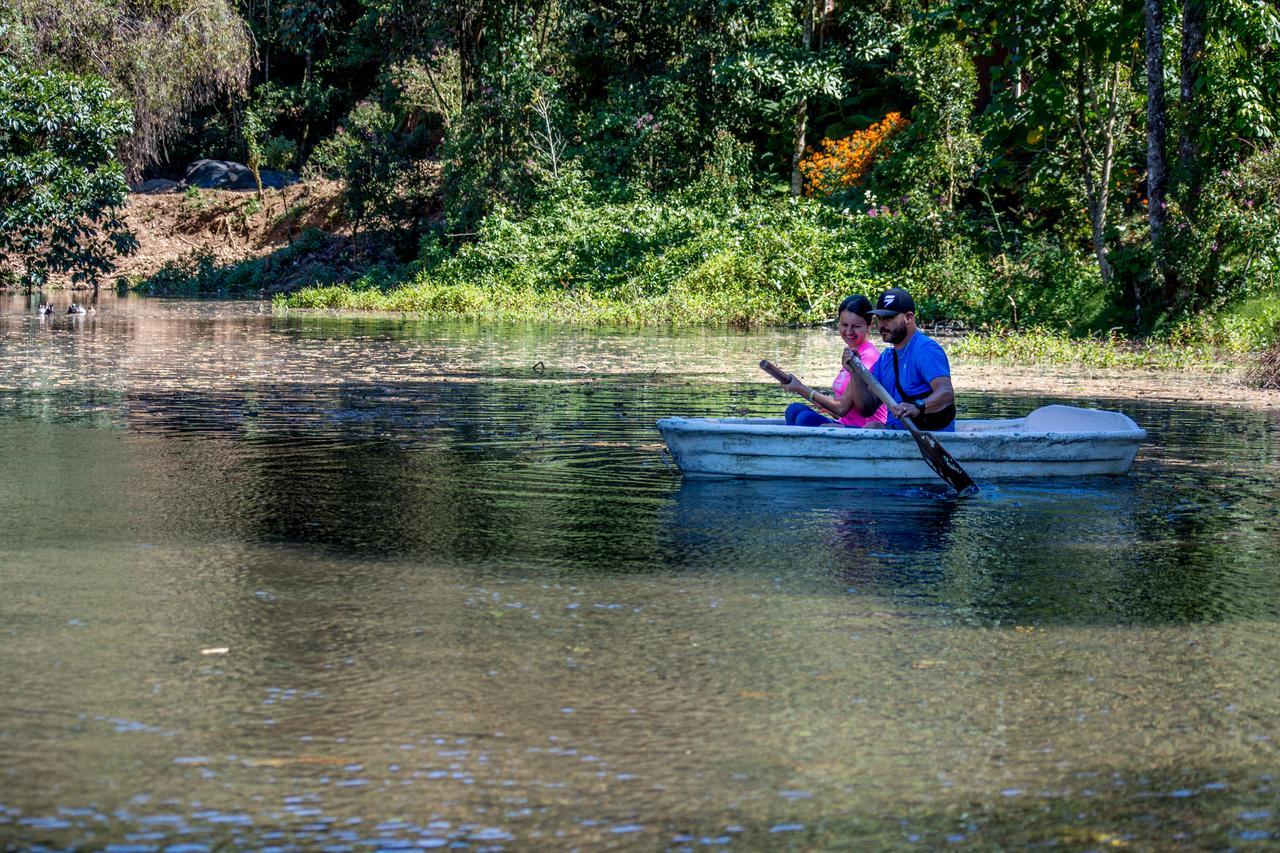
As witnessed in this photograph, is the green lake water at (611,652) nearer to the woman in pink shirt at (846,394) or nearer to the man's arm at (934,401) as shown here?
the man's arm at (934,401)

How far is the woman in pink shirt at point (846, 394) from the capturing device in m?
10.1

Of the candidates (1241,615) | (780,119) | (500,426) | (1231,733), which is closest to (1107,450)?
(1241,615)

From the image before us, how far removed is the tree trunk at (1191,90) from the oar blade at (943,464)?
1340 cm

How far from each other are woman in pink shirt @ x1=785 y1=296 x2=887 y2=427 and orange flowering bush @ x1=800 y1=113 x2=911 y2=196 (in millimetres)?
23410

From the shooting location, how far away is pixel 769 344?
2338 cm

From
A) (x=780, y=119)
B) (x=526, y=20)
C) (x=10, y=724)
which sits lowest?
(x=10, y=724)

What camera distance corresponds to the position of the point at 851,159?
34031mm

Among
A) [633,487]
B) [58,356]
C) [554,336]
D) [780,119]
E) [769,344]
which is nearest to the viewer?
[633,487]

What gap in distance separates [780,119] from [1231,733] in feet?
108

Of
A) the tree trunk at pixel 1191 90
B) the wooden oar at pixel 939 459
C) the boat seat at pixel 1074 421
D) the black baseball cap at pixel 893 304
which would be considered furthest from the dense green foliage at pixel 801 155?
the wooden oar at pixel 939 459

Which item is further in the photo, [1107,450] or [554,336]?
[554,336]

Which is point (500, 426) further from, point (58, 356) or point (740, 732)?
point (58, 356)

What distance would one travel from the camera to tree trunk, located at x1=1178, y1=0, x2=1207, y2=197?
21438mm

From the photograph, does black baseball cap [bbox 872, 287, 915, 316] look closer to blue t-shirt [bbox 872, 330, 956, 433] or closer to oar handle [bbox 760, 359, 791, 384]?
blue t-shirt [bbox 872, 330, 956, 433]
